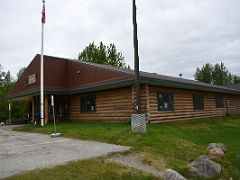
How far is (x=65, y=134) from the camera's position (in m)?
15.4

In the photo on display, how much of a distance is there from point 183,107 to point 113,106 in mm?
5176

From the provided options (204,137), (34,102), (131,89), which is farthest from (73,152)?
(34,102)

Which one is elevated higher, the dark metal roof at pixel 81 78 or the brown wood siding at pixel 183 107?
the dark metal roof at pixel 81 78

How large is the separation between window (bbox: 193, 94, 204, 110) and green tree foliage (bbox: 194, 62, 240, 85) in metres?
53.6

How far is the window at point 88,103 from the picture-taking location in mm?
21970

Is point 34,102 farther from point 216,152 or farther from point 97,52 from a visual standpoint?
point 97,52

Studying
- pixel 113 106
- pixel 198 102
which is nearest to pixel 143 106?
pixel 113 106

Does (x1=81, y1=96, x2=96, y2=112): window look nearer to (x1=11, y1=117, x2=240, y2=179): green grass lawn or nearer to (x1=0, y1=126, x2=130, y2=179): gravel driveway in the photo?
(x1=11, y1=117, x2=240, y2=179): green grass lawn

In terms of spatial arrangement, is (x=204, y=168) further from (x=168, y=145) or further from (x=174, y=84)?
(x=174, y=84)

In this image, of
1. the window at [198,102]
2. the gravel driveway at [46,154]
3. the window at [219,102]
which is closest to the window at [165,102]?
the window at [198,102]

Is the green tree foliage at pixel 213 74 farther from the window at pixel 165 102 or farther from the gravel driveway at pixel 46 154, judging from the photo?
the gravel driveway at pixel 46 154

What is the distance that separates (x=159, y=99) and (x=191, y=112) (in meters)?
4.34

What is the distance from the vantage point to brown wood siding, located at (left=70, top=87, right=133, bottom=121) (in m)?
18.8

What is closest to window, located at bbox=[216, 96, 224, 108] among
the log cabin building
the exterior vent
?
the log cabin building
